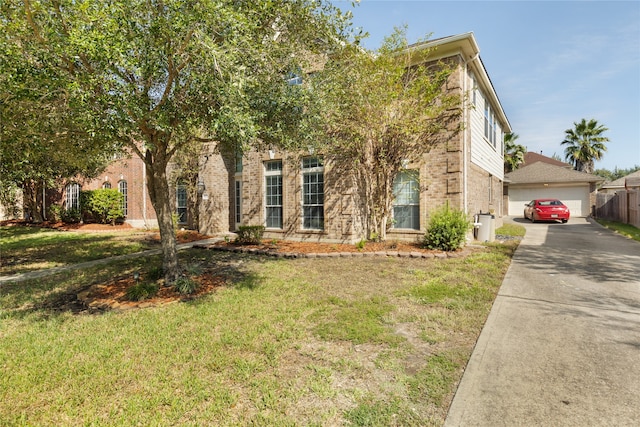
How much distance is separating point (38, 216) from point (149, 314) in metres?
23.3

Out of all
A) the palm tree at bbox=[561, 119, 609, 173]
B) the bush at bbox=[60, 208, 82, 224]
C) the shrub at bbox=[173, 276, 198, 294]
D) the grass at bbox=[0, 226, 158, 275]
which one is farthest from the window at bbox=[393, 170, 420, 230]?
the palm tree at bbox=[561, 119, 609, 173]

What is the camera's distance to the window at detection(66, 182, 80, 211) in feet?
71.8

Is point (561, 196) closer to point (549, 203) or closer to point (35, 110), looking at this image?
point (549, 203)

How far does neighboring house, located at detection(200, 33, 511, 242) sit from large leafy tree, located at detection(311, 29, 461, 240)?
382 millimetres

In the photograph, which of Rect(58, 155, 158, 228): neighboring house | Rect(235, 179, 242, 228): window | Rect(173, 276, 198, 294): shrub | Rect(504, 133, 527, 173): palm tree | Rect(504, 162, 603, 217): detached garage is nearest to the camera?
Rect(173, 276, 198, 294): shrub

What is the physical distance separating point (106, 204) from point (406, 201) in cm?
1754

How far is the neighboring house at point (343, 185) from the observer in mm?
10289

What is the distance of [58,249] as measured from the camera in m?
11.1

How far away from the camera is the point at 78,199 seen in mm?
20953

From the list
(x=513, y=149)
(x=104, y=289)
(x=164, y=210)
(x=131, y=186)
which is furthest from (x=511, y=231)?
(x=513, y=149)

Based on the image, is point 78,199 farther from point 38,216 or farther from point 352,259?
point 352,259

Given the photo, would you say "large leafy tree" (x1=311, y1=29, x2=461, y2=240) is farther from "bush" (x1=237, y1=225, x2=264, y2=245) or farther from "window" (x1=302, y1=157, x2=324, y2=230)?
"bush" (x1=237, y1=225, x2=264, y2=245)

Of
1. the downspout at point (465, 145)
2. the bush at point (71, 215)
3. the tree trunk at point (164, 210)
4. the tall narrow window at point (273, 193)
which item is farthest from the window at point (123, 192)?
the downspout at point (465, 145)

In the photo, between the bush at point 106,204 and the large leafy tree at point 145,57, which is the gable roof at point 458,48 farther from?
the bush at point 106,204
